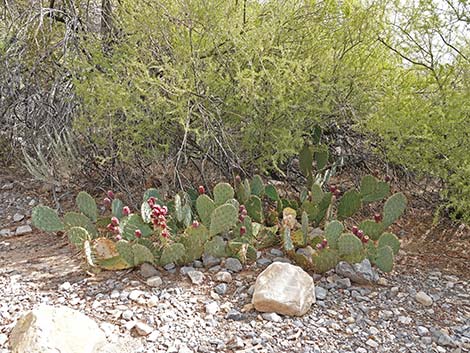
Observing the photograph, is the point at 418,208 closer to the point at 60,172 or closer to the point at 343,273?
the point at 343,273

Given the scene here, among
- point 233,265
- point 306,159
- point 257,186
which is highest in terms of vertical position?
point 306,159

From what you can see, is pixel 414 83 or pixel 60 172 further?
pixel 60 172

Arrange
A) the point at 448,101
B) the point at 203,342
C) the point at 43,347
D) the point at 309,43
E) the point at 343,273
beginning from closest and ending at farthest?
the point at 43,347 → the point at 203,342 → the point at 343,273 → the point at 448,101 → the point at 309,43

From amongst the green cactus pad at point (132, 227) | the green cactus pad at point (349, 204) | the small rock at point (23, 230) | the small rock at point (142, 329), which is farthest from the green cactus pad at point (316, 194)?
the small rock at point (23, 230)

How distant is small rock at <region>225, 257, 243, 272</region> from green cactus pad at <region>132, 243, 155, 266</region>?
0.38m

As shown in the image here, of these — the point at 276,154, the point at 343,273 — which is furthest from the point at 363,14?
the point at 343,273

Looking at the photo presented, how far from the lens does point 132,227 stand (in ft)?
10.3

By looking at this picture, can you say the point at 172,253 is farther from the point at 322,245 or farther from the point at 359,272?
the point at 359,272

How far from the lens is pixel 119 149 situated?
3.72 m

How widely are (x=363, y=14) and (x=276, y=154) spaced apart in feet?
3.21

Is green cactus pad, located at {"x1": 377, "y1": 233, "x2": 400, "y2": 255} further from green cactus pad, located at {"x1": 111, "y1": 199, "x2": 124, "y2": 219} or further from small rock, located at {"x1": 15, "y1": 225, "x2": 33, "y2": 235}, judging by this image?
small rock, located at {"x1": 15, "y1": 225, "x2": 33, "y2": 235}

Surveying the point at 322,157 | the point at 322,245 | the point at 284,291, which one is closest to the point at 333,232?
the point at 322,245

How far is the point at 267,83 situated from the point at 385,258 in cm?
124

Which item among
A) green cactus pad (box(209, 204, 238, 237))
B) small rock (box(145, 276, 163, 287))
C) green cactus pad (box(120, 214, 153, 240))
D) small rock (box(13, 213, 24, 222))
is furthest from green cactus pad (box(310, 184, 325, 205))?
small rock (box(13, 213, 24, 222))
